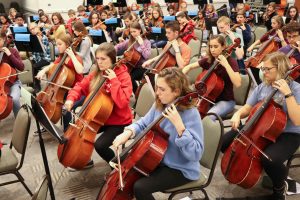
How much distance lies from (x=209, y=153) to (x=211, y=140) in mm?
94

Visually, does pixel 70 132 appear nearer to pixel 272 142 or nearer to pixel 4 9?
pixel 272 142

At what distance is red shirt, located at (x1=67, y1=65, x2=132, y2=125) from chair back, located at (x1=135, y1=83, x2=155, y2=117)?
24 centimetres

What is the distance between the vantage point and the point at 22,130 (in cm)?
267

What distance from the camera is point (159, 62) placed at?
Result: 4477 millimetres

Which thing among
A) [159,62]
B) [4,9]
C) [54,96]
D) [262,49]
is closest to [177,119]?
[54,96]

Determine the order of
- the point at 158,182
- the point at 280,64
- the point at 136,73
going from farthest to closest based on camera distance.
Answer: the point at 136,73
the point at 280,64
the point at 158,182

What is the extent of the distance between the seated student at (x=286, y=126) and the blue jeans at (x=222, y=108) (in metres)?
0.48

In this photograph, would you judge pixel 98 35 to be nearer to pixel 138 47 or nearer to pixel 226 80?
pixel 138 47

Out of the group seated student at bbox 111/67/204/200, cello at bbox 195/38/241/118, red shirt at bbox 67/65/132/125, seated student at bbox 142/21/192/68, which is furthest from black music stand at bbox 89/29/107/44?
seated student at bbox 111/67/204/200

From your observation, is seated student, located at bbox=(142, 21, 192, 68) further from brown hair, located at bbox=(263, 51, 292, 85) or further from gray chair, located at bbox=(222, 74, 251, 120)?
brown hair, located at bbox=(263, 51, 292, 85)

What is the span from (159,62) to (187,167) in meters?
2.40

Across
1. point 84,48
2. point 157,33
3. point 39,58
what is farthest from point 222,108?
point 39,58

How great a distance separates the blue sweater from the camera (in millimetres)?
2107

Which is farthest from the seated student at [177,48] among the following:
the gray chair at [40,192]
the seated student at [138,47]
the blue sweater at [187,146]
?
the gray chair at [40,192]
